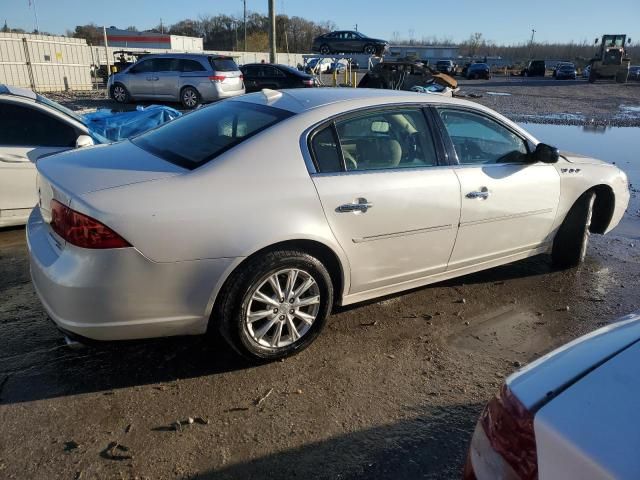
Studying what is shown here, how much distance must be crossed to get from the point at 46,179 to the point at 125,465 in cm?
163

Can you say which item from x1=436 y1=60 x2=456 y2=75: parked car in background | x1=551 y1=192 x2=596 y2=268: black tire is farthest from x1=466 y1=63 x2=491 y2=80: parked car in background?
x1=551 y1=192 x2=596 y2=268: black tire

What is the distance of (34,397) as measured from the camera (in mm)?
2736

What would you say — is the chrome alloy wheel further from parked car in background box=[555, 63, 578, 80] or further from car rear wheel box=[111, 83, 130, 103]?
parked car in background box=[555, 63, 578, 80]

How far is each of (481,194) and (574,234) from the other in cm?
142

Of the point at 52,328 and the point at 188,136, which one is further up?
the point at 188,136

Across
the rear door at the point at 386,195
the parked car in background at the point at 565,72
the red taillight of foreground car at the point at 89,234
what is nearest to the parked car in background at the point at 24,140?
the red taillight of foreground car at the point at 89,234

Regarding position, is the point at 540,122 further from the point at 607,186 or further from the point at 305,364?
the point at 305,364

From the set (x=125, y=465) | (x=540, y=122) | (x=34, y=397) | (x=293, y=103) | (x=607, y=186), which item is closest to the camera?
(x=125, y=465)

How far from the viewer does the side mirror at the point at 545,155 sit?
3975 millimetres

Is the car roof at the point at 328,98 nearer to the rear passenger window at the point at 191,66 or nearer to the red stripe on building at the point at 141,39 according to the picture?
the rear passenger window at the point at 191,66

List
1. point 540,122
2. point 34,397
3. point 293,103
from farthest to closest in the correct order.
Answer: point 540,122 → point 293,103 → point 34,397

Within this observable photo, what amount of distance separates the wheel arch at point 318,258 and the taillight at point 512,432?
1581mm

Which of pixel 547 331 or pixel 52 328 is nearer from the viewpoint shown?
pixel 52 328

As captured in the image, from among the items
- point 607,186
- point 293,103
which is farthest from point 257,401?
point 607,186
